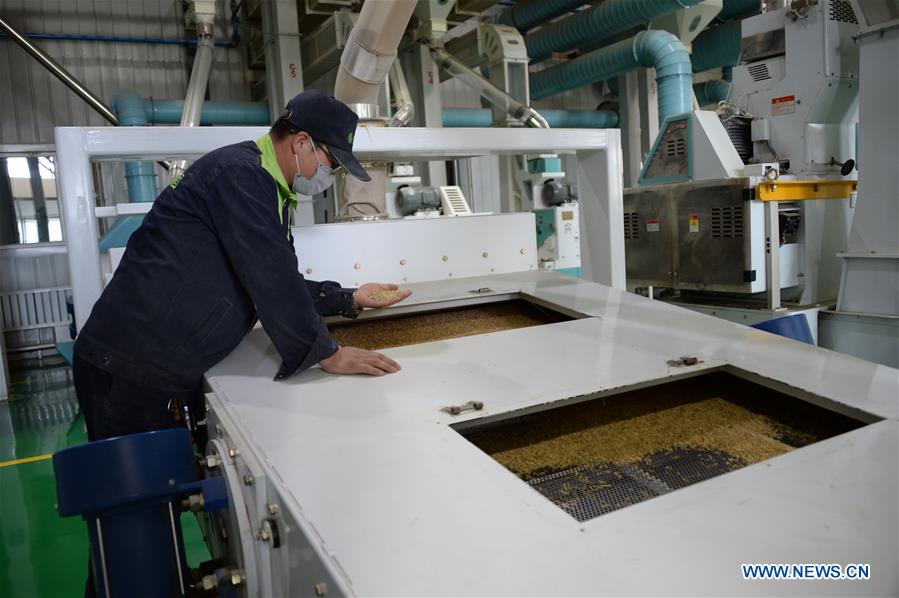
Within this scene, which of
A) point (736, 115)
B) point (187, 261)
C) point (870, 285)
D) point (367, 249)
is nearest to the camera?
point (187, 261)

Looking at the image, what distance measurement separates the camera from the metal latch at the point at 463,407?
3.76 ft

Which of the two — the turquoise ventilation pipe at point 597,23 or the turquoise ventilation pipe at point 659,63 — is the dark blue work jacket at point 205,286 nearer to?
the turquoise ventilation pipe at point 659,63

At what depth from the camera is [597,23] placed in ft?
20.8

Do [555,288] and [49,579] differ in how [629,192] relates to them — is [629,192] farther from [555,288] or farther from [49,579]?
[49,579]

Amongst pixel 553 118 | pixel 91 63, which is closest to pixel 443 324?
pixel 553 118

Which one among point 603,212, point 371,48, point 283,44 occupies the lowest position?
point 603,212

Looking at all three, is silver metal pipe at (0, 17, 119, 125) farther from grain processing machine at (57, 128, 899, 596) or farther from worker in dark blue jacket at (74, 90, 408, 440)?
worker in dark blue jacket at (74, 90, 408, 440)

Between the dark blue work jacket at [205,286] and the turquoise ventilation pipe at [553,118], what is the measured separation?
17.7 feet

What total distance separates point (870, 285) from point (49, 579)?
13.7 ft

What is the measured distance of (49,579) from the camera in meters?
2.44

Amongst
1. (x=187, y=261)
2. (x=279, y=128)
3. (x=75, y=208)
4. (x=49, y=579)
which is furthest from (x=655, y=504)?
(x=49, y=579)

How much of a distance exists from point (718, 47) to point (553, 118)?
1.99 meters

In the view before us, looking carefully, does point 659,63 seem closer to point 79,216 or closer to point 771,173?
point 771,173

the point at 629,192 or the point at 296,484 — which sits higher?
the point at 629,192
